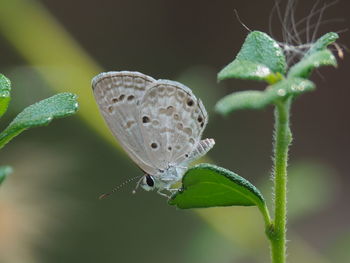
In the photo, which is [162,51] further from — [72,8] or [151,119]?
[151,119]

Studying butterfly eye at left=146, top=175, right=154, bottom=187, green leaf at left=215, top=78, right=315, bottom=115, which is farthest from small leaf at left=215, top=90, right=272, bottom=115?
butterfly eye at left=146, top=175, right=154, bottom=187

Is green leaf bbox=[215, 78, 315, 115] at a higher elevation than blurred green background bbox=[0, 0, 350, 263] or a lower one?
higher

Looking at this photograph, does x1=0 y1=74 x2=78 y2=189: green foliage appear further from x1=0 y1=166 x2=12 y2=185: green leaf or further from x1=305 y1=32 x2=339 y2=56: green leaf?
x1=305 y1=32 x2=339 y2=56: green leaf

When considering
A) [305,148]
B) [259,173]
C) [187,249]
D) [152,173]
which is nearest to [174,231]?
[259,173]

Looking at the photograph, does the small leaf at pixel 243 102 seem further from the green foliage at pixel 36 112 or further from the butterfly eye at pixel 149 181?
the butterfly eye at pixel 149 181

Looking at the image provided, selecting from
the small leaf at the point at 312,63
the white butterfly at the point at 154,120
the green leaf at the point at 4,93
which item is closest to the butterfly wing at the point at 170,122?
the white butterfly at the point at 154,120

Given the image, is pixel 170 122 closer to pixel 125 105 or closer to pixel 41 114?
pixel 125 105

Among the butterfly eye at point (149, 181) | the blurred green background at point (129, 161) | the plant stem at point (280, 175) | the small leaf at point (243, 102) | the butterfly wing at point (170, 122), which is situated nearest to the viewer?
the small leaf at point (243, 102)
